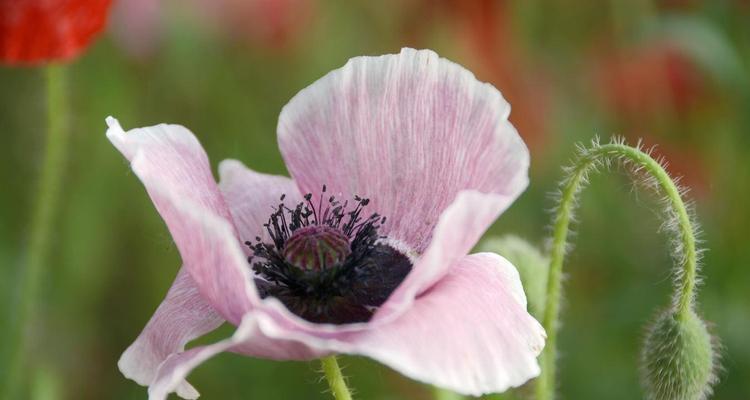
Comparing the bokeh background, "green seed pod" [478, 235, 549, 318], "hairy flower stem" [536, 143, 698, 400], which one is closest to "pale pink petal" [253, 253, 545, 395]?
"hairy flower stem" [536, 143, 698, 400]

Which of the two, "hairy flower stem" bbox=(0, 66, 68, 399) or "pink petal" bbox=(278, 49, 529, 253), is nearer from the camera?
"pink petal" bbox=(278, 49, 529, 253)

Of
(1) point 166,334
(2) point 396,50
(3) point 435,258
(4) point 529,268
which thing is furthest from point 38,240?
(2) point 396,50

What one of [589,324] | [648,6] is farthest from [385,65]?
[648,6]

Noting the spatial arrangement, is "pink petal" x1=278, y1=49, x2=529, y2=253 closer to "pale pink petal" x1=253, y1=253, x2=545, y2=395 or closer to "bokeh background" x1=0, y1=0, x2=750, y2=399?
"pale pink petal" x1=253, y1=253, x2=545, y2=395

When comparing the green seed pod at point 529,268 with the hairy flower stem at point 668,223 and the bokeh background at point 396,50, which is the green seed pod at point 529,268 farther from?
the bokeh background at point 396,50

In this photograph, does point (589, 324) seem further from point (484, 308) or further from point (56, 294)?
point (484, 308)

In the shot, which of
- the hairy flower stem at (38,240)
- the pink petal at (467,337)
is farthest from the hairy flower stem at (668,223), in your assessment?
the hairy flower stem at (38,240)
